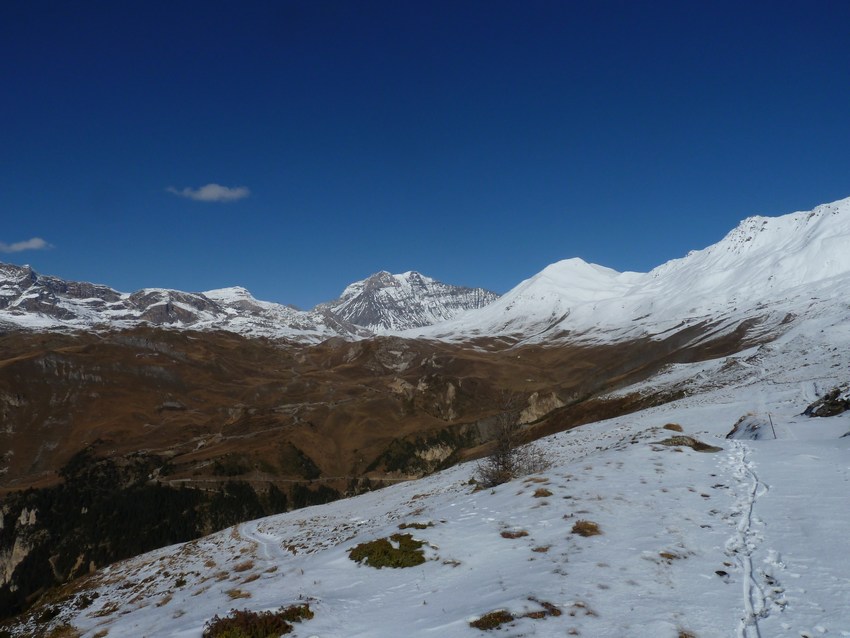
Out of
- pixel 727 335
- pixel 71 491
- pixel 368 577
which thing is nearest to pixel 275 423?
pixel 71 491

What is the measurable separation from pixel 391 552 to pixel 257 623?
469 centimetres

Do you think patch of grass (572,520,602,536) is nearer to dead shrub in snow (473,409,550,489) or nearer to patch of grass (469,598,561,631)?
patch of grass (469,598,561,631)

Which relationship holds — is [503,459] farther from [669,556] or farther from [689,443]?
[669,556]

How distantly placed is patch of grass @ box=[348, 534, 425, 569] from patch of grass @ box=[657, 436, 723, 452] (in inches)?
586

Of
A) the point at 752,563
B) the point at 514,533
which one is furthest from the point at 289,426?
the point at 752,563

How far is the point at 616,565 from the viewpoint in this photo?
12.0 m

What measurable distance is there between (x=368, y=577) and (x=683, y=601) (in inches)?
293

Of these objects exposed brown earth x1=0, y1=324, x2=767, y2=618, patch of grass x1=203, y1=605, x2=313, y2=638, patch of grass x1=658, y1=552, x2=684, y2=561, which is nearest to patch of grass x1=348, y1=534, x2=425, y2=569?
patch of grass x1=203, y1=605, x2=313, y2=638

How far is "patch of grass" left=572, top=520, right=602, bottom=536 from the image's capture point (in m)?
14.2

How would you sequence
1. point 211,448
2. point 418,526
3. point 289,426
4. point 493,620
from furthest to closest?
point 289,426, point 211,448, point 418,526, point 493,620

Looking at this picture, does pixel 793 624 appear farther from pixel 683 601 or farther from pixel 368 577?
pixel 368 577

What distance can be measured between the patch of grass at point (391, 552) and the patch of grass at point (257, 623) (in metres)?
3.19

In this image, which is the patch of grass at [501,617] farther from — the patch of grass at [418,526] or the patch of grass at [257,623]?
the patch of grass at [418,526]

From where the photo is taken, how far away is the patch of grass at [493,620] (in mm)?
9617
